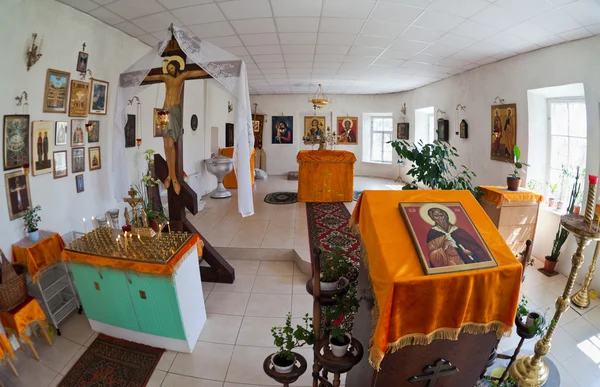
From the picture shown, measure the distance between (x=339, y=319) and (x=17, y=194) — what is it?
321 cm

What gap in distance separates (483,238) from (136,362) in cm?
294

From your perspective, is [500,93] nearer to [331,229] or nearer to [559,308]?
[331,229]

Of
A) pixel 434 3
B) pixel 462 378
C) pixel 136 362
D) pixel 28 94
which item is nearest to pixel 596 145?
pixel 434 3

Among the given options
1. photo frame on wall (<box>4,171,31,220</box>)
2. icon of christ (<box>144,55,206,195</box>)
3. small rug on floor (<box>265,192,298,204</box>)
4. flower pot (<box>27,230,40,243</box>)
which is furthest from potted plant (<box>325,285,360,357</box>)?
small rug on floor (<box>265,192,298,204</box>)

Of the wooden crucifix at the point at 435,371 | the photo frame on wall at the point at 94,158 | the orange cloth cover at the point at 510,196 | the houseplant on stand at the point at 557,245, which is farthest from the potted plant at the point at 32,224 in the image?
the houseplant on stand at the point at 557,245

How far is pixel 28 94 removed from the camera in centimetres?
293

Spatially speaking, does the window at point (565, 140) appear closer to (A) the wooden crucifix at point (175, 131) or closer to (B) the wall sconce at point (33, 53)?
(A) the wooden crucifix at point (175, 131)

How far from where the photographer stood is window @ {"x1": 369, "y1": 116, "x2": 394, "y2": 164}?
1152cm

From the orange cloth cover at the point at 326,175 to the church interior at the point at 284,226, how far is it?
1.29m

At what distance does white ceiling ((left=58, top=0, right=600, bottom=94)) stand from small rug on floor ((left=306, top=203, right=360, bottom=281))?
278cm

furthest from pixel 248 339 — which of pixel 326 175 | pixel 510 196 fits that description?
pixel 326 175

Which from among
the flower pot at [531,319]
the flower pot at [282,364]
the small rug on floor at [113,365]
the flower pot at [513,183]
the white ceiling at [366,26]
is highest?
the white ceiling at [366,26]

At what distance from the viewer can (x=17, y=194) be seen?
2.88 m

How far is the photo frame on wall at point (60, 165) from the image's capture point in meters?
Answer: 3.32
